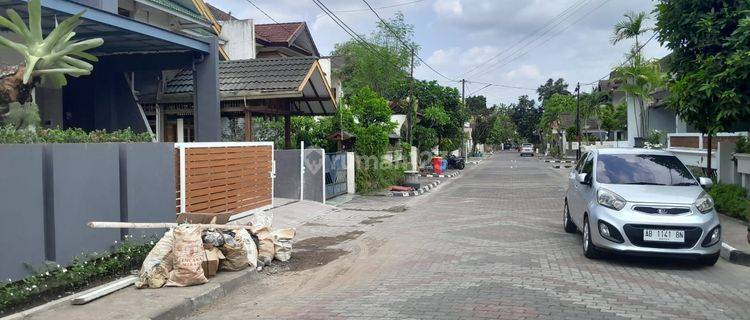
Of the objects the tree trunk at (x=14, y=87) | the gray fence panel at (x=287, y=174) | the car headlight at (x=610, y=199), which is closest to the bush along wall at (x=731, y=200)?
the car headlight at (x=610, y=199)

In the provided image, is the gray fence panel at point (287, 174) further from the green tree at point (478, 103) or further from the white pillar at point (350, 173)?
the green tree at point (478, 103)

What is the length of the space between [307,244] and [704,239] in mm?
6438

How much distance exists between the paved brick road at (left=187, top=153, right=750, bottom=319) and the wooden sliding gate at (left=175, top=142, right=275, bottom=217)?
1584mm

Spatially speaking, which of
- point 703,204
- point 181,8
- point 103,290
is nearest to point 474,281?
point 703,204

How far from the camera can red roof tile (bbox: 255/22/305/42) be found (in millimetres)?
26859

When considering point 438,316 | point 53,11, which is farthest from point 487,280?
point 53,11

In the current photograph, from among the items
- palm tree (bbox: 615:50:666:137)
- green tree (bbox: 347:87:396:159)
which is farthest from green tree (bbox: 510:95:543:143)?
green tree (bbox: 347:87:396:159)

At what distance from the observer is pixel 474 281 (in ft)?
24.1

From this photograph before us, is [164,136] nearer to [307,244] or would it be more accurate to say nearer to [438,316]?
[307,244]

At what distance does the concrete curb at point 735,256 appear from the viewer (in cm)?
914

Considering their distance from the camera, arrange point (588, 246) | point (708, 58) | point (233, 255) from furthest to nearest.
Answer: point (708, 58), point (588, 246), point (233, 255)

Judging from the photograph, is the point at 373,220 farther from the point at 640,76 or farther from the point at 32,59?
the point at 640,76

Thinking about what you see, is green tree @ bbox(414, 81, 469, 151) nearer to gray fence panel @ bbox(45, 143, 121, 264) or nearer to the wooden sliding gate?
the wooden sliding gate

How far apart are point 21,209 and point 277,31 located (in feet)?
75.9
